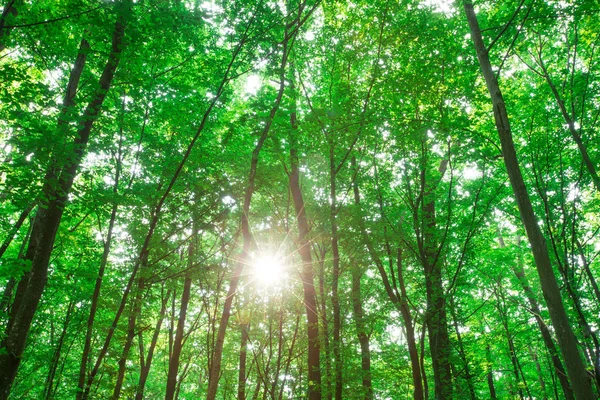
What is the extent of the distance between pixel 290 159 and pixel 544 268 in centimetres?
671

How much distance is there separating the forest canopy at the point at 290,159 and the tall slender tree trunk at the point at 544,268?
27 mm

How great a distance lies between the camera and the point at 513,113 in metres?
10.2

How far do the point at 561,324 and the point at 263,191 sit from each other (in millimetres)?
9015

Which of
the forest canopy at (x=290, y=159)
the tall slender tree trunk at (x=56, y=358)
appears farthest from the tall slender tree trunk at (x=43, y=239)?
the tall slender tree trunk at (x=56, y=358)

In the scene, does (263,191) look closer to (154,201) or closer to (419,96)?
(154,201)

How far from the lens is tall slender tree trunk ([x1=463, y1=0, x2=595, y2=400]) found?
3.44m

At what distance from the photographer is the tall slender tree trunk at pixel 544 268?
344 cm

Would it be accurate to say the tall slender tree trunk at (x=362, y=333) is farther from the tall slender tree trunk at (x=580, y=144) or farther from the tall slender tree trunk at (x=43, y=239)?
the tall slender tree trunk at (x=43, y=239)

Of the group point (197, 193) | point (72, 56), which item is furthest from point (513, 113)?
point (72, 56)

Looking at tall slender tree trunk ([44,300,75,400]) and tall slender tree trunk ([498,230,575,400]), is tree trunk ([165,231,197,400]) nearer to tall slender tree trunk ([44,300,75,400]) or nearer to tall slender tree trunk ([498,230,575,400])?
tall slender tree trunk ([44,300,75,400])

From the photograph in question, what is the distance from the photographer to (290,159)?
369 inches

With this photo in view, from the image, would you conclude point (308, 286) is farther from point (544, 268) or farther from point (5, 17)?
point (5, 17)

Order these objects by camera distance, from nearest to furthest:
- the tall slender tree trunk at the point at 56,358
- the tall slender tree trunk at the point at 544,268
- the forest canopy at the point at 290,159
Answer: the tall slender tree trunk at the point at 544,268
the forest canopy at the point at 290,159
the tall slender tree trunk at the point at 56,358

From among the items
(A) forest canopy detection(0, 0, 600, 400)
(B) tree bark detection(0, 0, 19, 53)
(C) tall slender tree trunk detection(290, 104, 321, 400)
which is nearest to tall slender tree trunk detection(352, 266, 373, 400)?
(A) forest canopy detection(0, 0, 600, 400)
